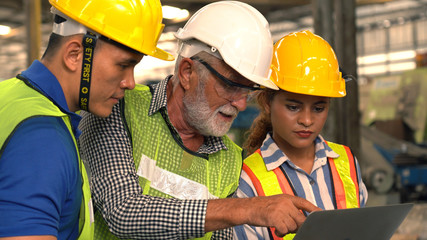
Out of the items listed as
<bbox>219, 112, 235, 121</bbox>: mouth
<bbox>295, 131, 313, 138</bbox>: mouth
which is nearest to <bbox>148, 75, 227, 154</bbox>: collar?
<bbox>219, 112, 235, 121</bbox>: mouth

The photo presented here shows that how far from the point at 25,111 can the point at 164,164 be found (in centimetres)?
77

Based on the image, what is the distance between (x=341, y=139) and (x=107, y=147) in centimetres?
460

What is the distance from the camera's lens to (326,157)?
243 cm

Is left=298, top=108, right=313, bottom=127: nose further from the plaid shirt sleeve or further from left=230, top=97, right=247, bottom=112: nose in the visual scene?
the plaid shirt sleeve

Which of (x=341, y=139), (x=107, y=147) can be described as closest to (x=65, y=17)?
(x=107, y=147)

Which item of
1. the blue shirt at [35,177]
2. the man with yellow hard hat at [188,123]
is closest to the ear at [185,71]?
the man with yellow hard hat at [188,123]

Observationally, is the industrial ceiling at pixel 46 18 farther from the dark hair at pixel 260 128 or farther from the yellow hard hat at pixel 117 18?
the yellow hard hat at pixel 117 18

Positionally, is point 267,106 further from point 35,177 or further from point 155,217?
point 35,177

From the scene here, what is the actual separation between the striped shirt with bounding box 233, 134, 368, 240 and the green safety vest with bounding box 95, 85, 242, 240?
158 mm

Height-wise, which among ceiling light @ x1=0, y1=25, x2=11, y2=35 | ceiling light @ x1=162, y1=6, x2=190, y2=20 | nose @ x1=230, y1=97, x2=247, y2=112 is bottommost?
nose @ x1=230, y1=97, x2=247, y2=112

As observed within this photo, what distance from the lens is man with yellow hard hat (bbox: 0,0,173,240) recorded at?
122 cm

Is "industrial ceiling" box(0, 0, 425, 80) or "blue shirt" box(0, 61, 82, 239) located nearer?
"blue shirt" box(0, 61, 82, 239)

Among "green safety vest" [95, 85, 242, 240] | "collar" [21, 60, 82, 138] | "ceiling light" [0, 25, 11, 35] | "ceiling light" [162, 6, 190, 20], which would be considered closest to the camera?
"collar" [21, 60, 82, 138]

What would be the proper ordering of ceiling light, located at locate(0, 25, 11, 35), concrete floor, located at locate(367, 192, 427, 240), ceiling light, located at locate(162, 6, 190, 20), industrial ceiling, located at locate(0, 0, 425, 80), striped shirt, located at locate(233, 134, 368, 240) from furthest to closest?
ceiling light, located at locate(0, 25, 11, 35) → ceiling light, located at locate(162, 6, 190, 20) → industrial ceiling, located at locate(0, 0, 425, 80) → concrete floor, located at locate(367, 192, 427, 240) → striped shirt, located at locate(233, 134, 368, 240)
